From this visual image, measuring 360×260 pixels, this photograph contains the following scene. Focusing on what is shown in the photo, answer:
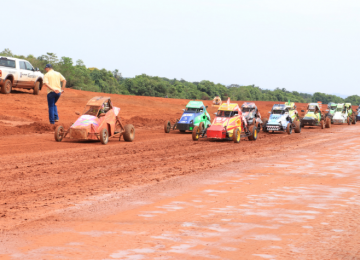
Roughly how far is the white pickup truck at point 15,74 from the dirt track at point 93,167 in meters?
5.58

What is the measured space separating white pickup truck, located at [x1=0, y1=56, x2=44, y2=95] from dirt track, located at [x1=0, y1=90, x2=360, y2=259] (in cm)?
558

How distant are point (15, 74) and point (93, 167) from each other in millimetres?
19066

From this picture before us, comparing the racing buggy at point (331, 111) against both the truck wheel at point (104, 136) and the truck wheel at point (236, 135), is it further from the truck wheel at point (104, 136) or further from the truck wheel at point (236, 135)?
the truck wheel at point (104, 136)

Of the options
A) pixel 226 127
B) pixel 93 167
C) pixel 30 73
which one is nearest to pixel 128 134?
pixel 226 127

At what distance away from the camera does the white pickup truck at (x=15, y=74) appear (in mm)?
28266

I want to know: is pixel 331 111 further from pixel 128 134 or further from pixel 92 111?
pixel 92 111

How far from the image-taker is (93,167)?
11961mm

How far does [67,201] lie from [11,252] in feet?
8.70

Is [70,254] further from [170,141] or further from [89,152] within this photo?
[170,141]

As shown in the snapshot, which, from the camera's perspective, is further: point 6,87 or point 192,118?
point 6,87

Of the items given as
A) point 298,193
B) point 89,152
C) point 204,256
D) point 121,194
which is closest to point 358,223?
point 298,193

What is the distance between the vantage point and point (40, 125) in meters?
20.7

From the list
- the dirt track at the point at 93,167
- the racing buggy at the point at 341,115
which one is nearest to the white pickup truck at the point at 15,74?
the dirt track at the point at 93,167

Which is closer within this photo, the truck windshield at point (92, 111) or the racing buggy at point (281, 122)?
the truck windshield at point (92, 111)
